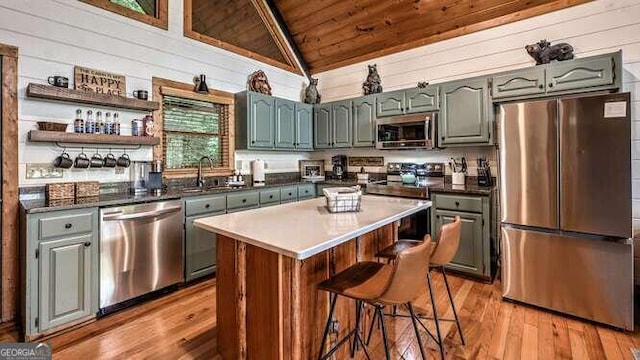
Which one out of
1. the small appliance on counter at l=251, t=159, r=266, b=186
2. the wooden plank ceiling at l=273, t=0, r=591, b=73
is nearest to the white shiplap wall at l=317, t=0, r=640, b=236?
the wooden plank ceiling at l=273, t=0, r=591, b=73

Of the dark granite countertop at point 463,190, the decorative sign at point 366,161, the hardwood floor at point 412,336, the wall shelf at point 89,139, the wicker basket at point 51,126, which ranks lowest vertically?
the hardwood floor at point 412,336

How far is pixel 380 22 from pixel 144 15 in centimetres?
287

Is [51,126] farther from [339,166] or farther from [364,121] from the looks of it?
[339,166]

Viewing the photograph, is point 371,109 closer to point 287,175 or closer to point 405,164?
point 405,164

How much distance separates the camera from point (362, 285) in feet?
5.28

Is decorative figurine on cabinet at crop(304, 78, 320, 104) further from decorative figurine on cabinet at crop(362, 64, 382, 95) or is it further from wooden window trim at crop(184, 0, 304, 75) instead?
decorative figurine on cabinet at crop(362, 64, 382, 95)

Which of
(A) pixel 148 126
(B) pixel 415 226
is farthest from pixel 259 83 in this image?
(B) pixel 415 226

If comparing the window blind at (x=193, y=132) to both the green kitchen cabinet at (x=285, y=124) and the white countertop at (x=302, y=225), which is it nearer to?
the green kitchen cabinet at (x=285, y=124)

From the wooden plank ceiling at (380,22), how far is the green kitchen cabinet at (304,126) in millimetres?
890

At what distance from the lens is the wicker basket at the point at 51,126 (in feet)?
8.27

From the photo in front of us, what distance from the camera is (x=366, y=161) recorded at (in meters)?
4.78

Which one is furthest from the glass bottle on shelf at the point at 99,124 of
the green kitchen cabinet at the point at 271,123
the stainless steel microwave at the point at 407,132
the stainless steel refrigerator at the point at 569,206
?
the stainless steel refrigerator at the point at 569,206

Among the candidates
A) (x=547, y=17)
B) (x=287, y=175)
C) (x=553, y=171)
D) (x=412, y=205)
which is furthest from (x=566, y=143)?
(x=287, y=175)

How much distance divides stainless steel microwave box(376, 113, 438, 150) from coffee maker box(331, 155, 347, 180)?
93 cm
